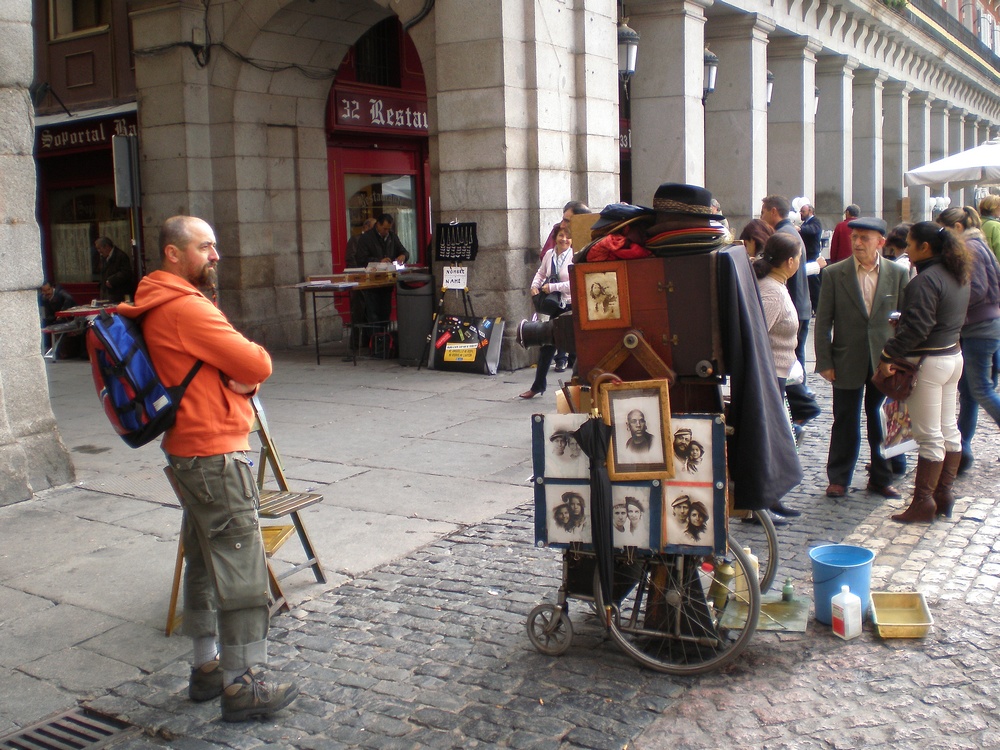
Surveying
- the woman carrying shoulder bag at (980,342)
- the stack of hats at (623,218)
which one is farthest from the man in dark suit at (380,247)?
the stack of hats at (623,218)

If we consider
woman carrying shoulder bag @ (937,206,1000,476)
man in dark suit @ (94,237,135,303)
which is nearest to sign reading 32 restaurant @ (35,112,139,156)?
man in dark suit @ (94,237,135,303)

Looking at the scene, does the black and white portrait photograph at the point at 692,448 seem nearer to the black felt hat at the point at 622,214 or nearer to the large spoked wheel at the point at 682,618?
the large spoked wheel at the point at 682,618

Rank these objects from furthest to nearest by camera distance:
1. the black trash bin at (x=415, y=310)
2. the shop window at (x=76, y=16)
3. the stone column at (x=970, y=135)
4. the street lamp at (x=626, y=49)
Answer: the stone column at (x=970, y=135) → the shop window at (x=76, y=16) → the street lamp at (x=626, y=49) → the black trash bin at (x=415, y=310)

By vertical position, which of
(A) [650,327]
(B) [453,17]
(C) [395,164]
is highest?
(B) [453,17]

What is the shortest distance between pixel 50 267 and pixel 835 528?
15087 millimetres

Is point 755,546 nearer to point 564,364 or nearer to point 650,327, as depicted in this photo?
point 650,327

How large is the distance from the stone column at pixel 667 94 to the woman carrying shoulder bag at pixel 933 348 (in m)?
9.04

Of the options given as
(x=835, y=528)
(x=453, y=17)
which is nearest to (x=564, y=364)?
(x=453, y=17)

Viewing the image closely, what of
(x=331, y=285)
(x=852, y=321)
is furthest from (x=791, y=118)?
(x=852, y=321)

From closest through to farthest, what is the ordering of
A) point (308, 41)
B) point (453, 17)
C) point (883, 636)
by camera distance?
point (883, 636)
point (453, 17)
point (308, 41)

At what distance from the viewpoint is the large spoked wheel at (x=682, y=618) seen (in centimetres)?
413

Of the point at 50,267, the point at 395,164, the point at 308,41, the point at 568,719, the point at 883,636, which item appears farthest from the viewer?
the point at 50,267

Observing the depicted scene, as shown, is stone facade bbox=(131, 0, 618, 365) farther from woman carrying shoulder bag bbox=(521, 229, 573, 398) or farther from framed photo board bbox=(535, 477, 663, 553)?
framed photo board bbox=(535, 477, 663, 553)

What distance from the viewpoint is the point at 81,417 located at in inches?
389
